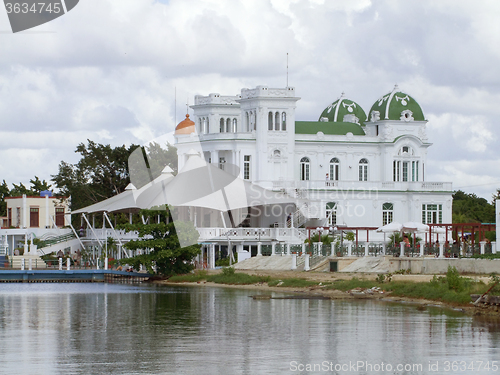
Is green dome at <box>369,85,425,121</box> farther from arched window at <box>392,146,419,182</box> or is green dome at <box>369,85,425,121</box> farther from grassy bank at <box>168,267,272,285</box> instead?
grassy bank at <box>168,267,272,285</box>

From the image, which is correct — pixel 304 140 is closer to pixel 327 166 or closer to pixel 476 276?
pixel 327 166

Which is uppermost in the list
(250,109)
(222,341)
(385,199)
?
(250,109)

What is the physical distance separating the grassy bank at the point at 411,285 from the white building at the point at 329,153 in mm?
18906

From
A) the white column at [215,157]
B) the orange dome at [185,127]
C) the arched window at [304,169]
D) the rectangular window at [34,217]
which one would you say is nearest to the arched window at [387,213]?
the arched window at [304,169]

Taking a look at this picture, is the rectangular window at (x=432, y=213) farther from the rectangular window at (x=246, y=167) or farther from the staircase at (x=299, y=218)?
the rectangular window at (x=246, y=167)

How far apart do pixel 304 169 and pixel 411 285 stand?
38.4m

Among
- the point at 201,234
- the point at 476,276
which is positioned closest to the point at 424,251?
the point at 476,276

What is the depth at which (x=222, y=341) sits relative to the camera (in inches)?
1131

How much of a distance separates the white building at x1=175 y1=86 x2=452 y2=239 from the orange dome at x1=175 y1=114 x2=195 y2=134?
0.51 feet

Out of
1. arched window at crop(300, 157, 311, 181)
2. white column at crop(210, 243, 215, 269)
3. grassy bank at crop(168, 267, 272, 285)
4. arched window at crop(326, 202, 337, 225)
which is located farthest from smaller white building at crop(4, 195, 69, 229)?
grassy bank at crop(168, 267, 272, 285)

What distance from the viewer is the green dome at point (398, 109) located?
270ft

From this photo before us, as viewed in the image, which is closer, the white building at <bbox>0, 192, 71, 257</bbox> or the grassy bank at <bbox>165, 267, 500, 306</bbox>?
the grassy bank at <bbox>165, 267, 500, 306</bbox>

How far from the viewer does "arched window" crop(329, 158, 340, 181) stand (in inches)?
3179

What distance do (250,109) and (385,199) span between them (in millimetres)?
13018
